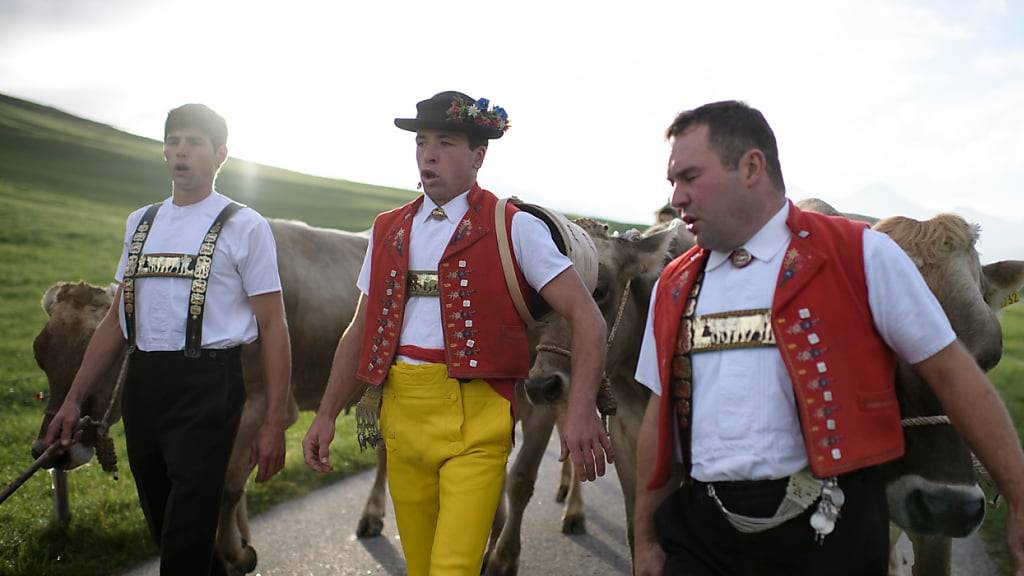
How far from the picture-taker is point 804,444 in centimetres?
A: 231

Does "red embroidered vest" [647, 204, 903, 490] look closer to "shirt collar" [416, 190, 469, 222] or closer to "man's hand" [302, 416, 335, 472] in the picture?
"shirt collar" [416, 190, 469, 222]

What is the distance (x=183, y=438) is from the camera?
12.3ft

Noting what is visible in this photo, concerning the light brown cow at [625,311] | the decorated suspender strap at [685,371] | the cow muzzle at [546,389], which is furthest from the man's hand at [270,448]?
the decorated suspender strap at [685,371]

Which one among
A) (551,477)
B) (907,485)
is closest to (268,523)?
(551,477)

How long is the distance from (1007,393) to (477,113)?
14857 mm

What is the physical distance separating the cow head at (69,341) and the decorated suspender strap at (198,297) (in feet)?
5.54

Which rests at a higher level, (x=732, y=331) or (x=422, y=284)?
(x=732, y=331)

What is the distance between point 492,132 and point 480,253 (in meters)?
0.52

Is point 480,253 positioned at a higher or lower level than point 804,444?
higher

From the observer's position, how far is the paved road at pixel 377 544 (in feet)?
18.9

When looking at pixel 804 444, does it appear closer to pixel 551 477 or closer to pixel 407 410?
pixel 407 410

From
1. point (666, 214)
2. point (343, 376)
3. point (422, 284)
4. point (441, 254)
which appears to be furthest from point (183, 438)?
point (666, 214)

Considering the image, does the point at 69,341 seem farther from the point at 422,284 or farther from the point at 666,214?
the point at 666,214

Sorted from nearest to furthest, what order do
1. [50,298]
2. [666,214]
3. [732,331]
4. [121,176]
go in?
[732,331]
[50,298]
[666,214]
[121,176]
